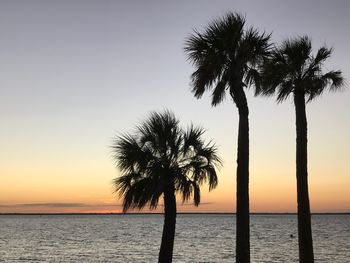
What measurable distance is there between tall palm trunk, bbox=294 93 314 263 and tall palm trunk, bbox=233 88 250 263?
2529 mm

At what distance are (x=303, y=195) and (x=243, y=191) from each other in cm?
279

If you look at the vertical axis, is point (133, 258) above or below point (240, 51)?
below

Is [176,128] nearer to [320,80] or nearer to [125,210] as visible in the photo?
[125,210]

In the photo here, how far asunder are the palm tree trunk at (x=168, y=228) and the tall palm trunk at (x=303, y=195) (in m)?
5.09

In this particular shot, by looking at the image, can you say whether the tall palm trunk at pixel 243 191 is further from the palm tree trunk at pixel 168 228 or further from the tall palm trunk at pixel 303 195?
the palm tree trunk at pixel 168 228

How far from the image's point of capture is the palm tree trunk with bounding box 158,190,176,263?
67.9ft

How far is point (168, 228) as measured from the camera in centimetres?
2084

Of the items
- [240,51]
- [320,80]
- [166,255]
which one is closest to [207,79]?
[240,51]

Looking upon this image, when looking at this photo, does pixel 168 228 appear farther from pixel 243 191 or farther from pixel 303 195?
pixel 303 195

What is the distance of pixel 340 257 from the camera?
169ft

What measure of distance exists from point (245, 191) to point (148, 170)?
487 centimetres

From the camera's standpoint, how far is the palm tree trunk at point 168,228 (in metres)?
20.7

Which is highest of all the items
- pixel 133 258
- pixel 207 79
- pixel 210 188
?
pixel 207 79

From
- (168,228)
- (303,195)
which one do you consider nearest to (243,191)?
(303,195)
